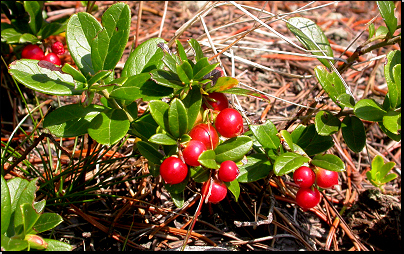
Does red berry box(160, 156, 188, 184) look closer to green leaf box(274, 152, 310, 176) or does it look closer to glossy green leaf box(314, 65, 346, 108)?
green leaf box(274, 152, 310, 176)

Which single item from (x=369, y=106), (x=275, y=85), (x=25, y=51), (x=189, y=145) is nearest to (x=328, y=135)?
(x=369, y=106)

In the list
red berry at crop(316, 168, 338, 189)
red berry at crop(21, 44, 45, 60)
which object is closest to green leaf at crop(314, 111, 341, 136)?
red berry at crop(316, 168, 338, 189)

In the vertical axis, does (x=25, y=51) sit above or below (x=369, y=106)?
above

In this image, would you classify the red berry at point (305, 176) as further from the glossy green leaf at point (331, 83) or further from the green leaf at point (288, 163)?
the glossy green leaf at point (331, 83)

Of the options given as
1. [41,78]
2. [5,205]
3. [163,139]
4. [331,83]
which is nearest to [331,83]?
[331,83]

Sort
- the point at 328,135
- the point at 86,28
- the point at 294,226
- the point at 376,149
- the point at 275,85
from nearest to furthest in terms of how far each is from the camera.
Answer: the point at 86,28
the point at 328,135
the point at 294,226
the point at 376,149
the point at 275,85

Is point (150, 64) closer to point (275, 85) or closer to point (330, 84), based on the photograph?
point (330, 84)
